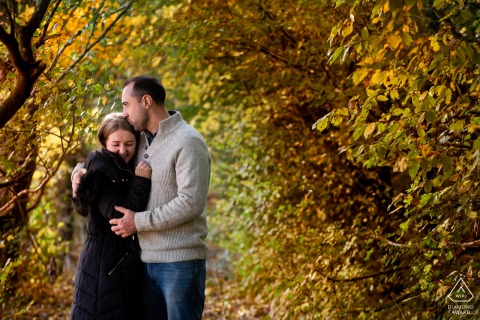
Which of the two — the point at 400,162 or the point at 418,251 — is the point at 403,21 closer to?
the point at 400,162

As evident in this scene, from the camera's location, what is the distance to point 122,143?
10.3ft

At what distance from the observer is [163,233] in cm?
301

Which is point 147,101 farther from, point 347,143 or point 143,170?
point 347,143

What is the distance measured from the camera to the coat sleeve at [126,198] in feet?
9.89

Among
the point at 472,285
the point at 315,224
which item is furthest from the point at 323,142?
the point at 472,285

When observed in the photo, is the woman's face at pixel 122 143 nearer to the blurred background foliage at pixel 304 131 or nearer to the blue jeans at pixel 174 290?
the blurred background foliage at pixel 304 131

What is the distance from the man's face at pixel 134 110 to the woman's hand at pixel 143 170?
0.21 m

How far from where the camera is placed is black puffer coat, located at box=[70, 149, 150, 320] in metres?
3.00

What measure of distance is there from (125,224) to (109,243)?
0.53 ft

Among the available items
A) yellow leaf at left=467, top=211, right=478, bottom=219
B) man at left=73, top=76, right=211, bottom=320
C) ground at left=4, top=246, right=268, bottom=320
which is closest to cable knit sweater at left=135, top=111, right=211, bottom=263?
man at left=73, top=76, right=211, bottom=320

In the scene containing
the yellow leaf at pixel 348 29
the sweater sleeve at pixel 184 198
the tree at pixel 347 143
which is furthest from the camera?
the sweater sleeve at pixel 184 198

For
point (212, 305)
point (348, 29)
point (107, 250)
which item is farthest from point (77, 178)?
point (212, 305)

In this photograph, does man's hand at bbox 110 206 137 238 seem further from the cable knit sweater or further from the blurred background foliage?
the blurred background foliage

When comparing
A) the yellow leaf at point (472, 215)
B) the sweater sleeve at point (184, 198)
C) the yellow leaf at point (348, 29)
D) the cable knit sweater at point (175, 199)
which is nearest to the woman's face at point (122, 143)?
the cable knit sweater at point (175, 199)
